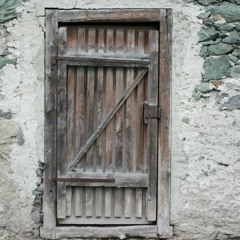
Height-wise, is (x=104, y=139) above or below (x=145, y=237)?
above

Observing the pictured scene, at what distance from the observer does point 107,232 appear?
17.6 feet

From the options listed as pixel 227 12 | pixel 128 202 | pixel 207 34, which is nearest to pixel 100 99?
pixel 128 202

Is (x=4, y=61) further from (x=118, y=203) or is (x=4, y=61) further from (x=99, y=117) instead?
(x=118, y=203)

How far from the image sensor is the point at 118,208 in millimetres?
5379

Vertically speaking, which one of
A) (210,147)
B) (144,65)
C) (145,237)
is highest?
(144,65)

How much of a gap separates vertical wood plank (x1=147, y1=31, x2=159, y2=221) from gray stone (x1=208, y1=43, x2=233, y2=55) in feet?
1.44

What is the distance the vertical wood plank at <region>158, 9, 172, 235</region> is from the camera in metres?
5.24

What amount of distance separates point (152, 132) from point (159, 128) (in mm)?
66

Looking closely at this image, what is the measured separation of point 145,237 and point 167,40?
1629 millimetres

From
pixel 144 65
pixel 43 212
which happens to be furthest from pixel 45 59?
pixel 43 212

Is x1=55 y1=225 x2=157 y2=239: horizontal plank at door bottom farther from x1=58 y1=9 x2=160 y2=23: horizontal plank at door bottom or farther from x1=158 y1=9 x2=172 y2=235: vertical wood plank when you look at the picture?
x1=58 y1=9 x2=160 y2=23: horizontal plank at door bottom

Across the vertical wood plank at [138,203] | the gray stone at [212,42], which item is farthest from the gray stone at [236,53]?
the vertical wood plank at [138,203]

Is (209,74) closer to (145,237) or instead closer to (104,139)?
(104,139)

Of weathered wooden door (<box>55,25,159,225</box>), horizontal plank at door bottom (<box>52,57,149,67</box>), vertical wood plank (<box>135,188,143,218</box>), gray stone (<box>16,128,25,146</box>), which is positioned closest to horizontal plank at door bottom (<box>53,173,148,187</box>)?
weathered wooden door (<box>55,25,159,225</box>)
